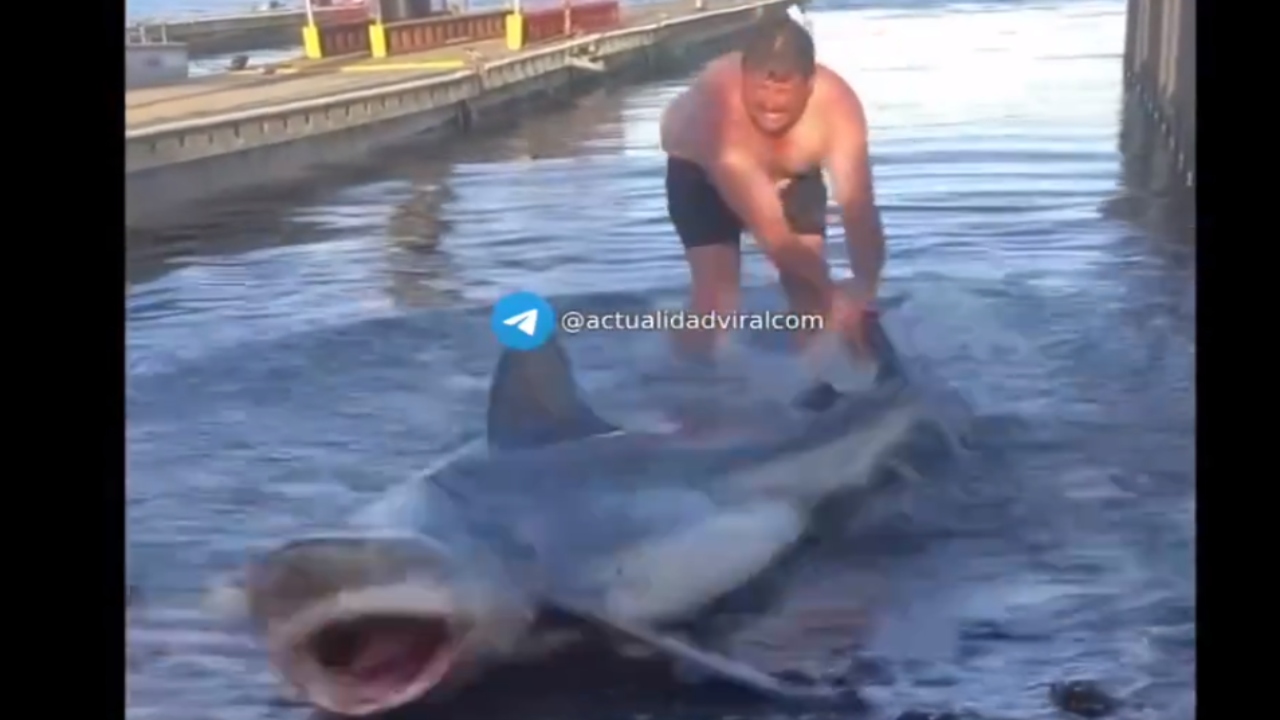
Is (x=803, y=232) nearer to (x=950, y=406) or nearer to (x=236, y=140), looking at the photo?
(x=950, y=406)

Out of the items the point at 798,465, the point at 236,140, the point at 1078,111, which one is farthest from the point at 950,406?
the point at 236,140

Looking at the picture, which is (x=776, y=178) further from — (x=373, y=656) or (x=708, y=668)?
(x=373, y=656)

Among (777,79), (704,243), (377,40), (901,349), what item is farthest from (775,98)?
(377,40)

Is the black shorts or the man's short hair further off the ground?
the man's short hair

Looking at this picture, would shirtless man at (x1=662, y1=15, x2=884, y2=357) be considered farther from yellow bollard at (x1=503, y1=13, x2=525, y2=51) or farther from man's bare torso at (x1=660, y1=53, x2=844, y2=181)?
yellow bollard at (x1=503, y1=13, x2=525, y2=51)

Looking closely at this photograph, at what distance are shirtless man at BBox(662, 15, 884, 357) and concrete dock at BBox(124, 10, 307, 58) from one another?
37cm

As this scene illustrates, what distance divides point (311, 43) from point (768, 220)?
0.46 metres

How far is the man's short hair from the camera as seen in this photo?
5.58 feet

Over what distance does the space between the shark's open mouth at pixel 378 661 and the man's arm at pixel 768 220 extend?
1.46 ft

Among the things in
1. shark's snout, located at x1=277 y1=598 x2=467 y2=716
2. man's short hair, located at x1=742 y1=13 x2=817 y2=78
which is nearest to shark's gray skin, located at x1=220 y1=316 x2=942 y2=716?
shark's snout, located at x1=277 y1=598 x2=467 y2=716

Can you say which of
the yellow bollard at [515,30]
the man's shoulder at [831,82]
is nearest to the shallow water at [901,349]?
the man's shoulder at [831,82]

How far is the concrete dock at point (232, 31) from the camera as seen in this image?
5.68 feet

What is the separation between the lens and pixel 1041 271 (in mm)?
1701
